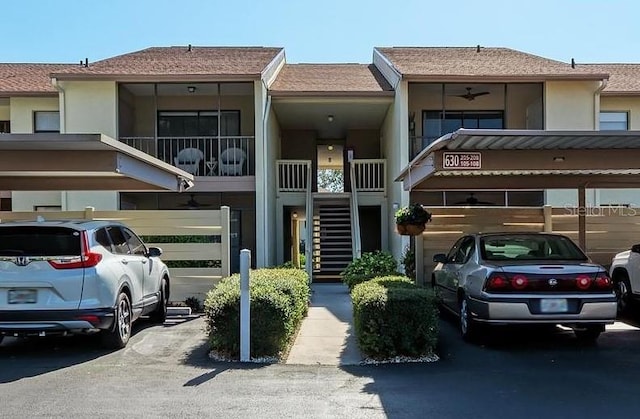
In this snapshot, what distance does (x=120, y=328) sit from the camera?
7.30m

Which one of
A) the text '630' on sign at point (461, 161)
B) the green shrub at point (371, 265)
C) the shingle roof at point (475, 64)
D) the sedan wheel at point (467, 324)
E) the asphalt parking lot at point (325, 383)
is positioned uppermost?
the shingle roof at point (475, 64)

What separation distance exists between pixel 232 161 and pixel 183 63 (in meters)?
3.10

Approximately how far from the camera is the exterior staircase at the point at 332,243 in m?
17.0

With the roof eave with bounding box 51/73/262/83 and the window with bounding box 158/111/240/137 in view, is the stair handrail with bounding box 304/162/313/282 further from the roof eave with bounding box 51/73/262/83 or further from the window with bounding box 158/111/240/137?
the roof eave with bounding box 51/73/262/83

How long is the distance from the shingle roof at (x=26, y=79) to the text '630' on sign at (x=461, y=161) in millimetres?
12828

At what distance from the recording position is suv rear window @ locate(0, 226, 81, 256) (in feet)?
22.6

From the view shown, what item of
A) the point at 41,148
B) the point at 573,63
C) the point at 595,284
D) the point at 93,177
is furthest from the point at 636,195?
the point at 41,148

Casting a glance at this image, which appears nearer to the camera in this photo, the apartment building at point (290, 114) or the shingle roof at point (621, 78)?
the apartment building at point (290, 114)

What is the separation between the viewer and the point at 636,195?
17344 millimetres

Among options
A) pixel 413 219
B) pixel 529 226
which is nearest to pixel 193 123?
pixel 413 219

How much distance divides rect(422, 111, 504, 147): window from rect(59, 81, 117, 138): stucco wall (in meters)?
9.12

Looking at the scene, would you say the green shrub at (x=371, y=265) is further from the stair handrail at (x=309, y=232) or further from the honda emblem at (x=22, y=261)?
the honda emblem at (x=22, y=261)

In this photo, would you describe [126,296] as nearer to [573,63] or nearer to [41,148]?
[41,148]

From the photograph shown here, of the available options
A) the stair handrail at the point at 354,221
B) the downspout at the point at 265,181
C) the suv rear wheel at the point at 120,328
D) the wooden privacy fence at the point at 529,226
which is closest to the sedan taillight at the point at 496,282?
the suv rear wheel at the point at 120,328
